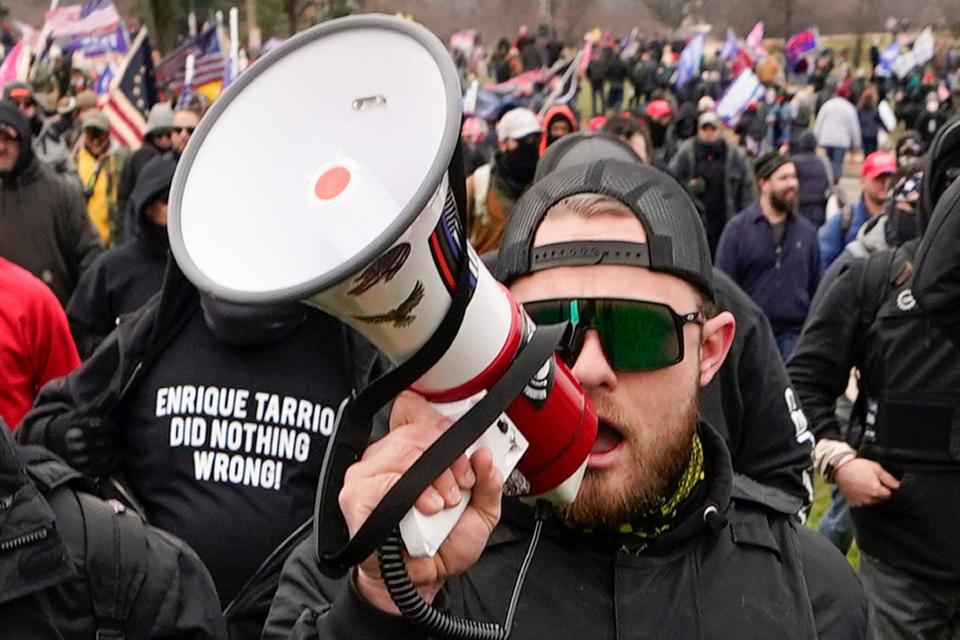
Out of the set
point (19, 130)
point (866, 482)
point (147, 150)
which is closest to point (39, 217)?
point (19, 130)

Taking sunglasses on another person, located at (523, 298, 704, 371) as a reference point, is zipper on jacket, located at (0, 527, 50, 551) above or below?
below

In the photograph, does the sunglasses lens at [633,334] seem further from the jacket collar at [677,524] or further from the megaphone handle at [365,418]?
the megaphone handle at [365,418]

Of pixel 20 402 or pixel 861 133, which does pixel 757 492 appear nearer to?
pixel 20 402

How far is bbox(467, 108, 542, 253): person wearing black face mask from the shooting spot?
526cm

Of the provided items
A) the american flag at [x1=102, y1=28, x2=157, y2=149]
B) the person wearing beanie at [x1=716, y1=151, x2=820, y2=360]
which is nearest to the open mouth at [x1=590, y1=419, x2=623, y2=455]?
the person wearing beanie at [x1=716, y1=151, x2=820, y2=360]

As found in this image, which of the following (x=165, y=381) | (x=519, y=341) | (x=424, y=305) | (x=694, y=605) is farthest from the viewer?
(x=165, y=381)

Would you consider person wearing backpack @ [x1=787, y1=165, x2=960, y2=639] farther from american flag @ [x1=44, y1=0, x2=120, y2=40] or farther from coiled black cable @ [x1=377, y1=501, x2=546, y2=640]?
american flag @ [x1=44, y1=0, x2=120, y2=40]

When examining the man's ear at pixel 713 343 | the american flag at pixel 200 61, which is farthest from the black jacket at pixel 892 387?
the american flag at pixel 200 61

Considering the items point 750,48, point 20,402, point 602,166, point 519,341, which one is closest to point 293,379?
point 20,402

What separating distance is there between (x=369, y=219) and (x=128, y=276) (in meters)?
3.64

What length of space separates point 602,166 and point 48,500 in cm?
104

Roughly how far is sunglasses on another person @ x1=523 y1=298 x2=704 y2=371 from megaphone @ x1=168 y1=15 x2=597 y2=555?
0.17 metres

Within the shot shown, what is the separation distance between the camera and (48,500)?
7.04 feet

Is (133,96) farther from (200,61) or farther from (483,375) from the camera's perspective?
(483,375)
